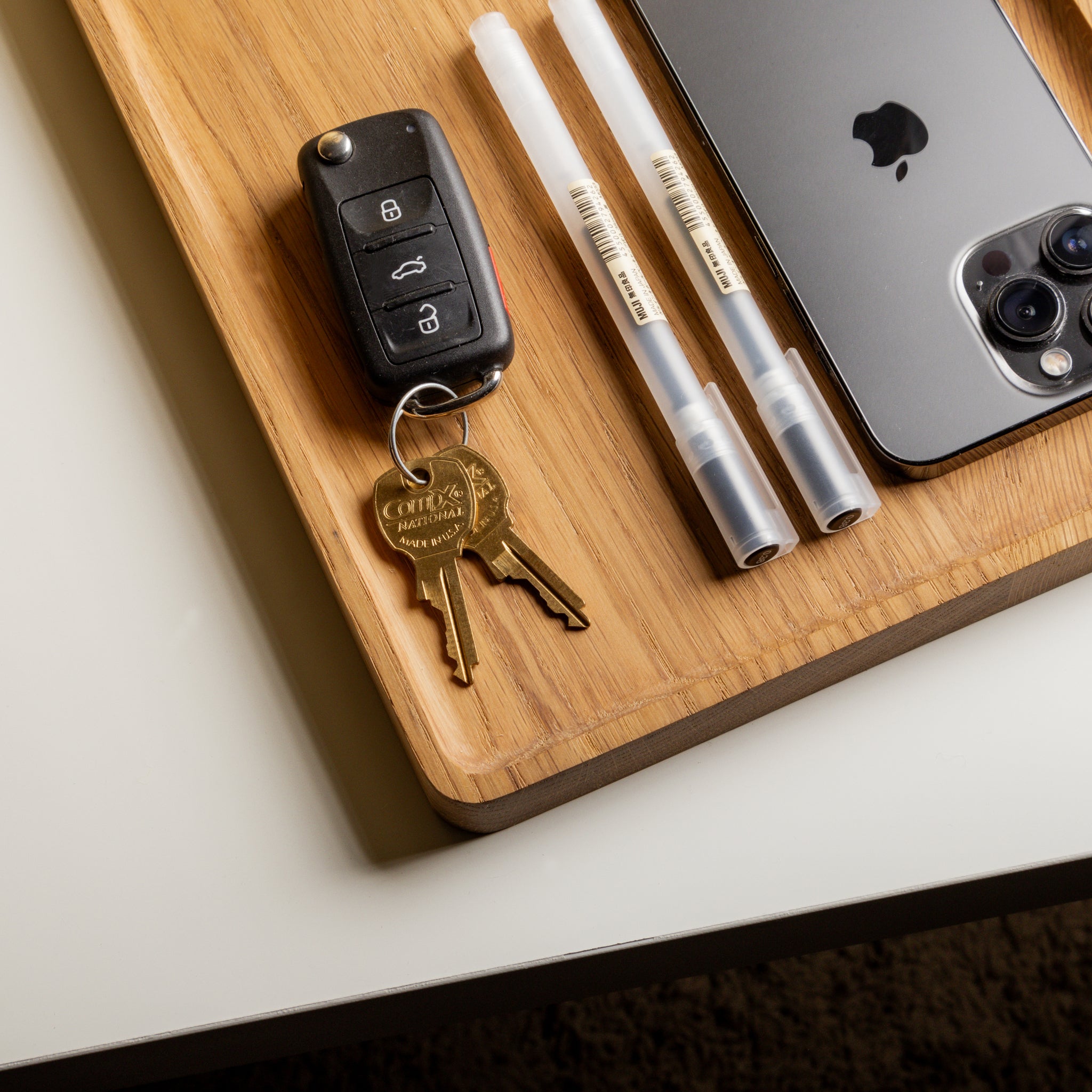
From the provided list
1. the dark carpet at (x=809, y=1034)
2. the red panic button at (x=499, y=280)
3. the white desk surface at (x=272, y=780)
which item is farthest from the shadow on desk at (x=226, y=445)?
the dark carpet at (x=809, y=1034)

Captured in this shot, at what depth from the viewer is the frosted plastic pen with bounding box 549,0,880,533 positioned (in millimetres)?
393

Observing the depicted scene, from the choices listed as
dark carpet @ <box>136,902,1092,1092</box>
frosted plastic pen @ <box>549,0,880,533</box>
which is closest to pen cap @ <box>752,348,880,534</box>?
frosted plastic pen @ <box>549,0,880,533</box>

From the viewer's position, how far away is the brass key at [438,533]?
1.28 ft

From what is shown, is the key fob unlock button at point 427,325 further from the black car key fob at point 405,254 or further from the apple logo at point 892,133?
the apple logo at point 892,133

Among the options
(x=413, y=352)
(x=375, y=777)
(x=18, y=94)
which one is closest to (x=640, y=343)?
(x=413, y=352)

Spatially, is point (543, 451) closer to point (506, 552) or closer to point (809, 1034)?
point (506, 552)

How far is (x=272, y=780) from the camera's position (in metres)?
0.41

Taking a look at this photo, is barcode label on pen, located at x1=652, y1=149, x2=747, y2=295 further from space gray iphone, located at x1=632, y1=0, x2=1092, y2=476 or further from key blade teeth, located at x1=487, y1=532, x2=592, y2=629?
key blade teeth, located at x1=487, y1=532, x2=592, y2=629

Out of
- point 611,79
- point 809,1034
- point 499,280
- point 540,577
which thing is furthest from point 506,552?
point 809,1034

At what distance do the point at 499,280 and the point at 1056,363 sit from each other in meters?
0.24

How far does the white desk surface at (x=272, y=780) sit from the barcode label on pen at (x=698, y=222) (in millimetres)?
183

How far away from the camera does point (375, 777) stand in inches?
16.1

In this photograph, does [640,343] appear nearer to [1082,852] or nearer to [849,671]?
[849,671]

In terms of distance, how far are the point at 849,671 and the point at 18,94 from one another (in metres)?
0.49
